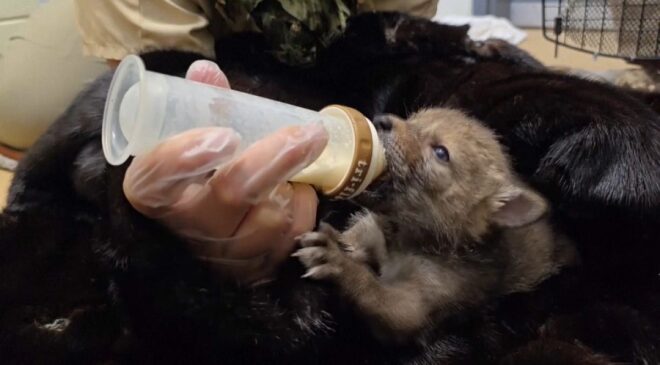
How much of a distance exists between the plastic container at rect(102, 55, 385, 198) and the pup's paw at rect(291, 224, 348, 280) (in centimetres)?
7

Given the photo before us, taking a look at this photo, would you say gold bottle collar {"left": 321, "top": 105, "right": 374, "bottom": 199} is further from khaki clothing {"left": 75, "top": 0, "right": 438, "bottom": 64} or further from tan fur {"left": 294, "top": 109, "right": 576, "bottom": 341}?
khaki clothing {"left": 75, "top": 0, "right": 438, "bottom": 64}

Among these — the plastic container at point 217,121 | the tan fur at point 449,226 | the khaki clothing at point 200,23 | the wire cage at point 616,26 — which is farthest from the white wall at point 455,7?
the plastic container at point 217,121

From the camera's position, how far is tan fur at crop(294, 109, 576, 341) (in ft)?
3.49

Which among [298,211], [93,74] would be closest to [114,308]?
[298,211]

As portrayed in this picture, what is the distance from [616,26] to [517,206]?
1602mm

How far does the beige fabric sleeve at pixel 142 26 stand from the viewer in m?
1.43

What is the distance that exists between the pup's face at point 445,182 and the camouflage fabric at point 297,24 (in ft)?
1.03

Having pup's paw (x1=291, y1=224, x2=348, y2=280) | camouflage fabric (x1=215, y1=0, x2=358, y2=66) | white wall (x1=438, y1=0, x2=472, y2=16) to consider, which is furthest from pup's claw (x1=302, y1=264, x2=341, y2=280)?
white wall (x1=438, y1=0, x2=472, y2=16)

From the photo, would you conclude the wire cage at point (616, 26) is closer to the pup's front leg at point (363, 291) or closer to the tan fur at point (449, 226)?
the tan fur at point (449, 226)

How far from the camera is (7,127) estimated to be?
225 centimetres

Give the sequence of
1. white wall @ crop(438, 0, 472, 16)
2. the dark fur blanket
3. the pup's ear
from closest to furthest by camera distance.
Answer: the dark fur blanket < the pup's ear < white wall @ crop(438, 0, 472, 16)

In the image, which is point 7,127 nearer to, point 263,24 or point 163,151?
point 263,24

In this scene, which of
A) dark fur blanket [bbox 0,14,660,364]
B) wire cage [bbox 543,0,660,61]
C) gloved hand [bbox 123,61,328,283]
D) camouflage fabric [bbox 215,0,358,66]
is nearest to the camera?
gloved hand [bbox 123,61,328,283]

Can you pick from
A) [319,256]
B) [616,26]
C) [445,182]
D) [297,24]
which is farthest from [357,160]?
[616,26]
